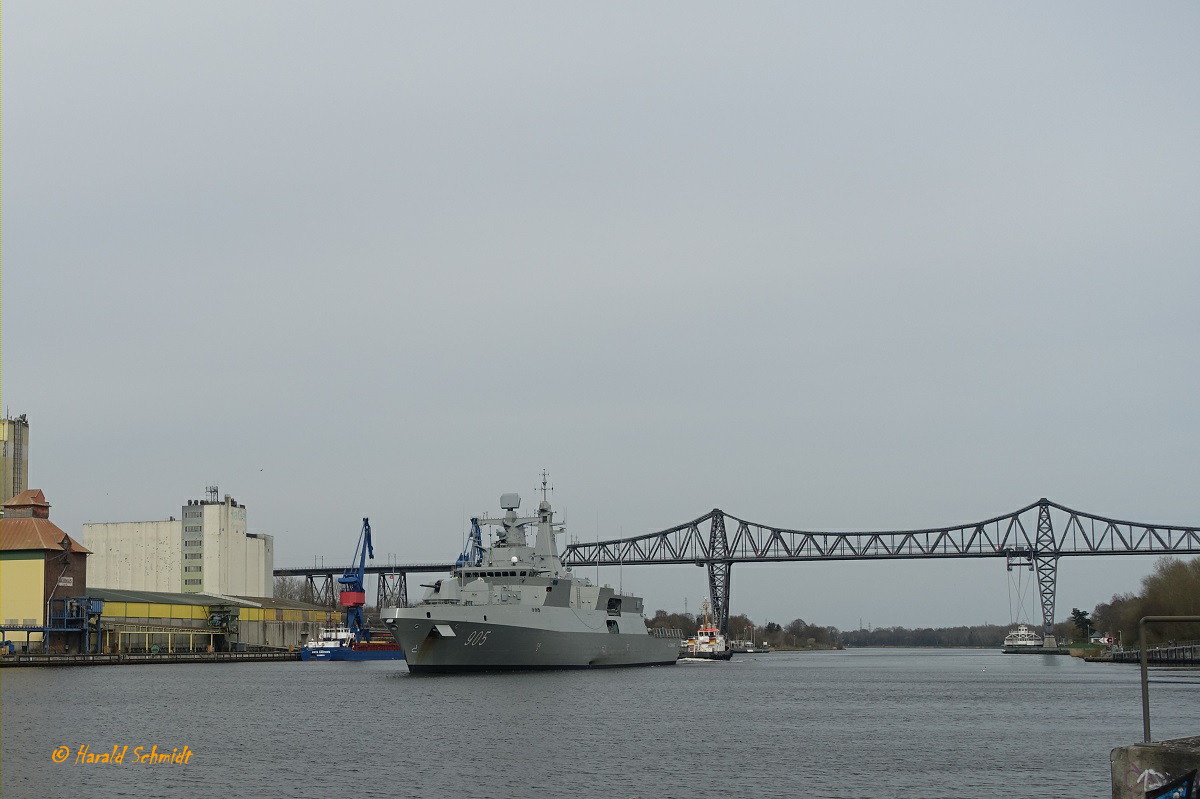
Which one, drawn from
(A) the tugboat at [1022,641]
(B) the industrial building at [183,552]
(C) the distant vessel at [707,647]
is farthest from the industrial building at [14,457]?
(A) the tugboat at [1022,641]

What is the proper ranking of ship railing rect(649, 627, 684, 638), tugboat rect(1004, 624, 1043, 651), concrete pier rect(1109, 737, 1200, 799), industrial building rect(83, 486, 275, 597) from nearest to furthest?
concrete pier rect(1109, 737, 1200, 799)
ship railing rect(649, 627, 684, 638)
industrial building rect(83, 486, 275, 597)
tugboat rect(1004, 624, 1043, 651)

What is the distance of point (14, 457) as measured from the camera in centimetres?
14288

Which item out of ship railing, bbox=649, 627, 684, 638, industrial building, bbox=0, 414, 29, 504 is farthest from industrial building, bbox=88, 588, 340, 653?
ship railing, bbox=649, 627, 684, 638

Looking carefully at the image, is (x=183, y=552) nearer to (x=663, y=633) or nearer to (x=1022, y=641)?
(x=663, y=633)

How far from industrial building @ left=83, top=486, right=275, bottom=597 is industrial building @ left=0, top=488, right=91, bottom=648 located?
46854mm

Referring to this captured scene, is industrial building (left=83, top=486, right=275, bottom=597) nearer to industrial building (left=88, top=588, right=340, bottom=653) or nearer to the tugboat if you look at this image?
industrial building (left=88, top=588, right=340, bottom=653)

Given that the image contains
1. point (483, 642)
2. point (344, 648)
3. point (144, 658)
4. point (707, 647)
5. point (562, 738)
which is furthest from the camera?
point (707, 647)

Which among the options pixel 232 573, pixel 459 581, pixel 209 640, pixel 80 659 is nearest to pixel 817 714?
pixel 459 581

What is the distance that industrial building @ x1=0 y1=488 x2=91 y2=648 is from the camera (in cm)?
8394

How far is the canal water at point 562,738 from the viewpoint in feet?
82.5

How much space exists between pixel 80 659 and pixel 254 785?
65011 mm

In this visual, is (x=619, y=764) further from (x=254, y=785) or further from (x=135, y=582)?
(x=135, y=582)

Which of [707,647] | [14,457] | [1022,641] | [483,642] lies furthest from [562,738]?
[1022,641]

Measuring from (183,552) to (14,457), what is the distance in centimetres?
2736
